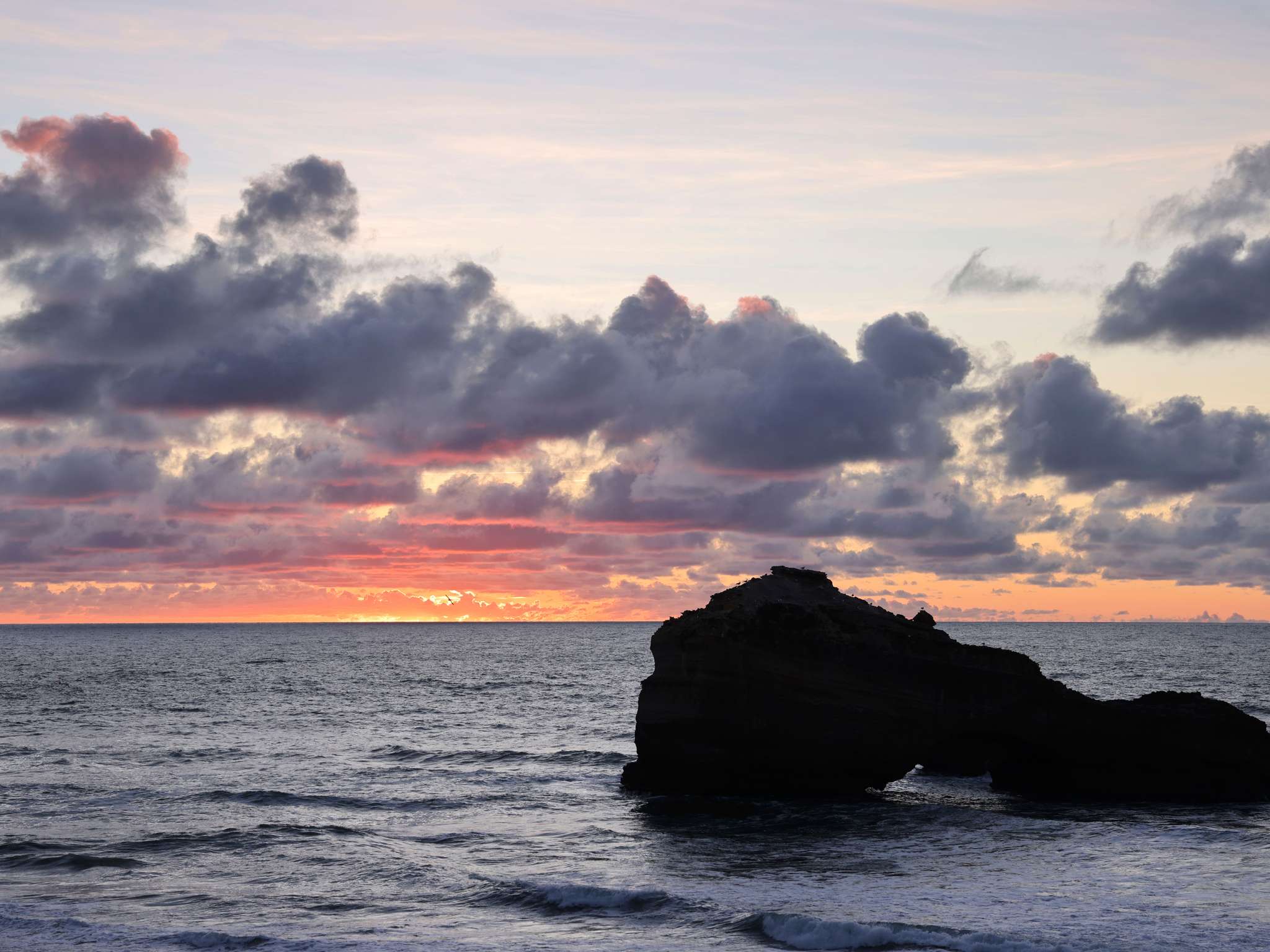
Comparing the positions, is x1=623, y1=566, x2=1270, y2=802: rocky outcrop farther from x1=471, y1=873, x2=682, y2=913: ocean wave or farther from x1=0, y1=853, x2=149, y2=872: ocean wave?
x1=0, y1=853, x2=149, y2=872: ocean wave

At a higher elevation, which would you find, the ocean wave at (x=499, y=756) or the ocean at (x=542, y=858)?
the ocean at (x=542, y=858)

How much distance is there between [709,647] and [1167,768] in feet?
46.6

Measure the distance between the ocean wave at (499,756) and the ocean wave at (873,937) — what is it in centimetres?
2327

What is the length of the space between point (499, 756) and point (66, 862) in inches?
842

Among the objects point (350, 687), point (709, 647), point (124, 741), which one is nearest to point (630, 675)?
point (350, 687)

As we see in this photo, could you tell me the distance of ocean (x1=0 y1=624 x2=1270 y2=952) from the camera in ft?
71.4

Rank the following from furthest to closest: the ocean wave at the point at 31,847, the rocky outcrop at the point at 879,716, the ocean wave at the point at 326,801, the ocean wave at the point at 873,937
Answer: the ocean wave at the point at 326,801, the rocky outcrop at the point at 879,716, the ocean wave at the point at 31,847, the ocean wave at the point at 873,937

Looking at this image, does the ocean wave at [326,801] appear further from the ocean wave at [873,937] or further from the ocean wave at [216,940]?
the ocean wave at [873,937]

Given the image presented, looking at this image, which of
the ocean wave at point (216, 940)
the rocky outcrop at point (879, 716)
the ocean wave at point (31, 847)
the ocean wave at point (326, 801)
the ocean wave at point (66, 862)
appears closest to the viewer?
the ocean wave at point (216, 940)

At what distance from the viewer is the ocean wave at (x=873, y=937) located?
20.3 meters

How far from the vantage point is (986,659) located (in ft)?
112

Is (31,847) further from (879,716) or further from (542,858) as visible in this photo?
(879,716)

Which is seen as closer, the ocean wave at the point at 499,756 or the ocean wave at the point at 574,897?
the ocean wave at the point at 574,897

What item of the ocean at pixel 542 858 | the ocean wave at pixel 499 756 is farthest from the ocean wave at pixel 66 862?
the ocean wave at pixel 499 756
